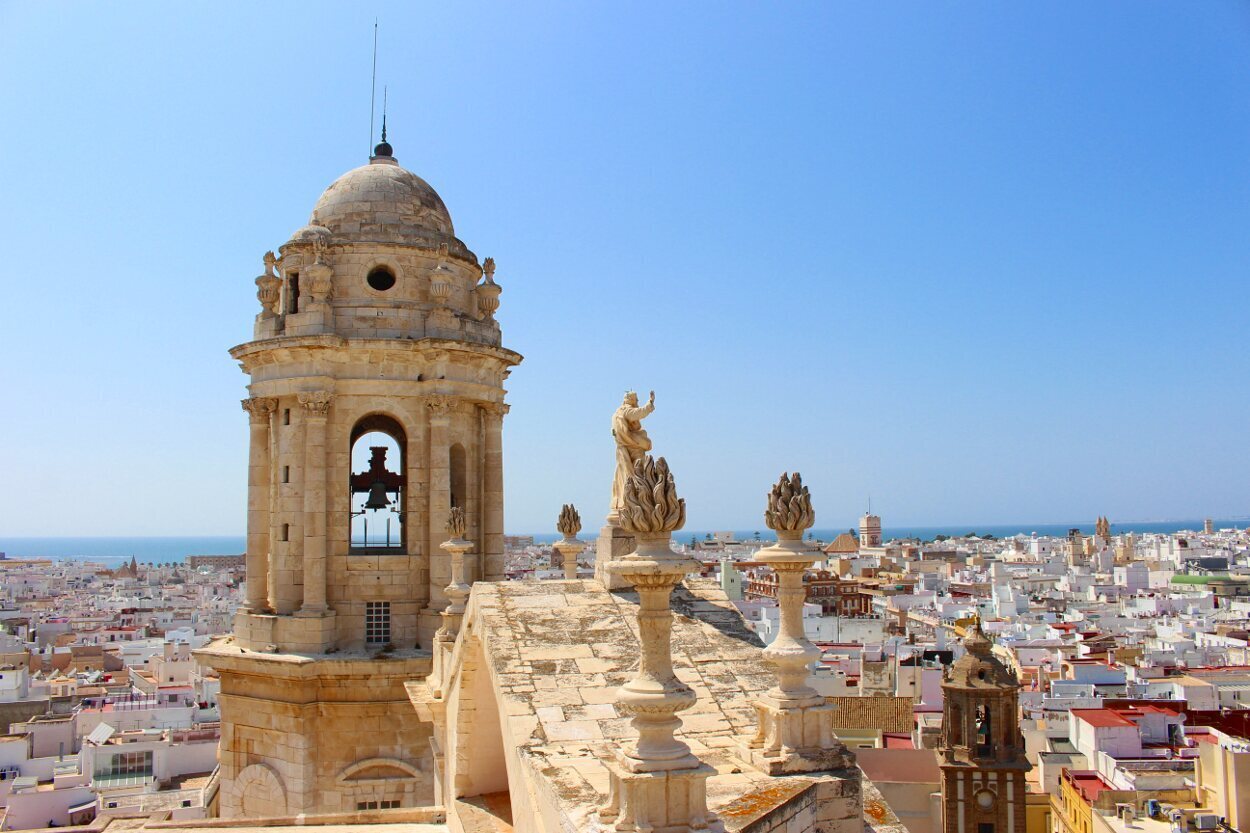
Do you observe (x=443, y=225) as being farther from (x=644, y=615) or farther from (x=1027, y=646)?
(x=1027, y=646)

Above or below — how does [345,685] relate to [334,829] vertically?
above

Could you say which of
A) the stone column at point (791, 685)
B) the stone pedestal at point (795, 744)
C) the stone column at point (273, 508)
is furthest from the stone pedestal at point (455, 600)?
the stone pedestal at point (795, 744)

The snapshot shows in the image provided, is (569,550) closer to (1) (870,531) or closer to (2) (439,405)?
(2) (439,405)

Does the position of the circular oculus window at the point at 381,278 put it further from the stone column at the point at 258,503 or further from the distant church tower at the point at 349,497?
the stone column at the point at 258,503

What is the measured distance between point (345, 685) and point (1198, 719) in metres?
28.7

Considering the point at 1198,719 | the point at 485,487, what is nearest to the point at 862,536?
the point at 1198,719

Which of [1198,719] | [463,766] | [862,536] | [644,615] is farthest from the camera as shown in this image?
[862,536]

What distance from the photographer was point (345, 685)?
15875 mm

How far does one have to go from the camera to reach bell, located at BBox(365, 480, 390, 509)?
1758cm

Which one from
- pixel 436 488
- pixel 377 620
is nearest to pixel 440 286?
pixel 436 488

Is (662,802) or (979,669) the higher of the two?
(662,802)

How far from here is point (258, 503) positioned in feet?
56.0

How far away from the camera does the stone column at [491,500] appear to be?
17562mm

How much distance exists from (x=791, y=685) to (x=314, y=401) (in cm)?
1068
